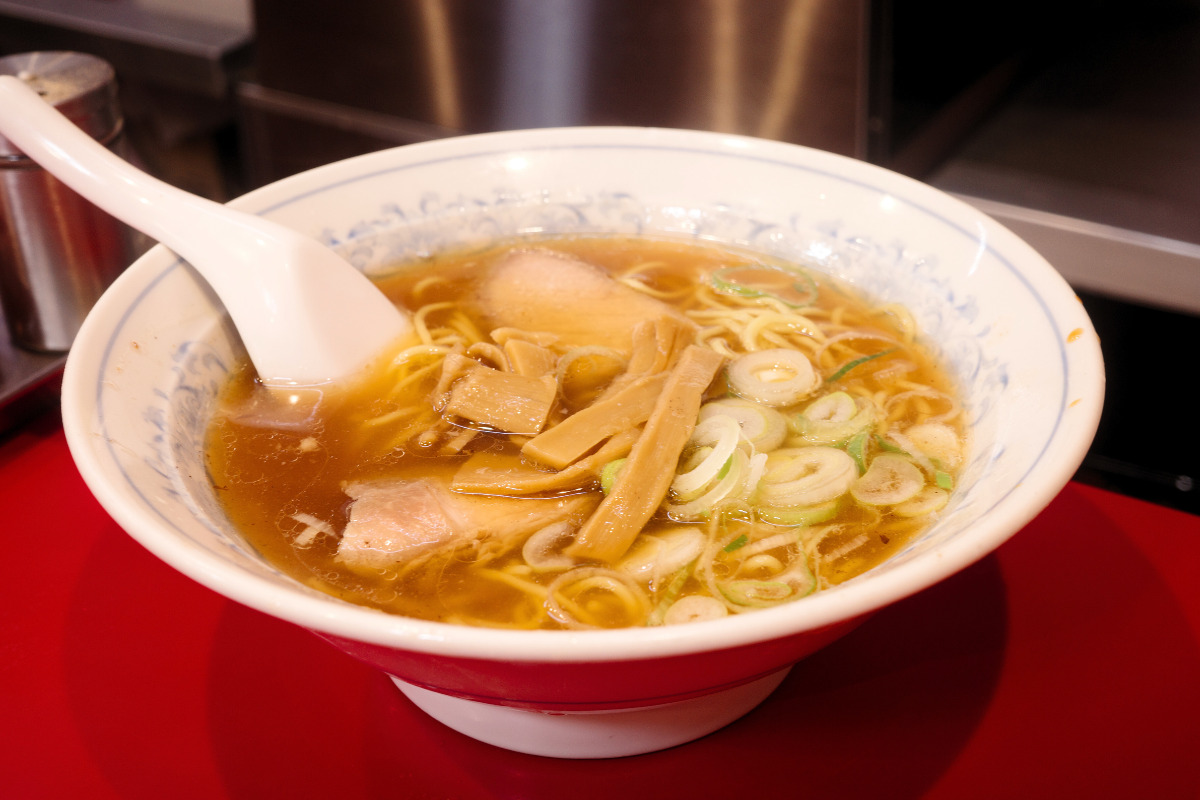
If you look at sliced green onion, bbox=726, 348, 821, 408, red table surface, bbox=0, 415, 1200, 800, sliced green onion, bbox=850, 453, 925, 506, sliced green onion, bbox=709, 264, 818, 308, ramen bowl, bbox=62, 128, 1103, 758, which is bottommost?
red table surface, bbox=0, 415, 1200, 800

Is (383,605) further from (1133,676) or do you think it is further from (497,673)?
(1133,676)

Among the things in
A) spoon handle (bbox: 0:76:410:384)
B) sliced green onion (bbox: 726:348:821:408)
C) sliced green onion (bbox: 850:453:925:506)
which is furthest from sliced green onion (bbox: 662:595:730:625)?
spoon handle (bbox: 0:76:410:384)

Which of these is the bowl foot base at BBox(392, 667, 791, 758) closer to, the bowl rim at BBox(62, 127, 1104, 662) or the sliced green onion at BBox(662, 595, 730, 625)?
the sliced green onion at BBox(662, 595, 730, 625)

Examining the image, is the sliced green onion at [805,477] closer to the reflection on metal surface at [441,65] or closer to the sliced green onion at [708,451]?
the sliced green onion at [708,451]

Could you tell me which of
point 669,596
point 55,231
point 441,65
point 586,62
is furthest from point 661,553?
point 441,65

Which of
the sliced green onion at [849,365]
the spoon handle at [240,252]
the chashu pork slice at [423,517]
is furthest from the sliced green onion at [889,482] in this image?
the spoon handle at [240,252]
